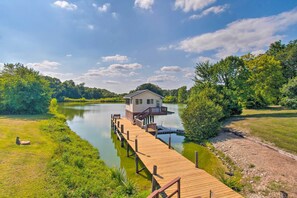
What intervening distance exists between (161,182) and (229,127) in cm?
1512

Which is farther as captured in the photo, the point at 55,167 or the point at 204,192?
the point at 55,167

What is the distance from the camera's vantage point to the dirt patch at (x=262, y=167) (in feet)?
28.2

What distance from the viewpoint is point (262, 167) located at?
34.8 feet

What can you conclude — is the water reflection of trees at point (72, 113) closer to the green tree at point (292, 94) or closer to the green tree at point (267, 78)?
the green tree at point (292, 94)

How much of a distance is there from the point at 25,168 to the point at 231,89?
90.1ft

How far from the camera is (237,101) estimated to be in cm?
2750

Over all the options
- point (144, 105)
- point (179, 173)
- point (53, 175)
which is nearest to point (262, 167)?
point (179, 173)

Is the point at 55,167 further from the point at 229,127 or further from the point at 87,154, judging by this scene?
the point at 229,127

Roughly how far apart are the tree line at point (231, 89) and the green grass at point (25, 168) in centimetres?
1407

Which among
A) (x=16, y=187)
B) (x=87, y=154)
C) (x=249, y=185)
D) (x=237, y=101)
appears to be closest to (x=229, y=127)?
(x=237, y=101)

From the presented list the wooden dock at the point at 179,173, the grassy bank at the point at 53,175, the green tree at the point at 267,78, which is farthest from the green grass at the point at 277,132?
the green tree at the point at 267,78

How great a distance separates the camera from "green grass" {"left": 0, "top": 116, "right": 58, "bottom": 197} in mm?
7391

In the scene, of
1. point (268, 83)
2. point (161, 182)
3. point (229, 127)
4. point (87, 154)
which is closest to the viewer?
point (161, 182)

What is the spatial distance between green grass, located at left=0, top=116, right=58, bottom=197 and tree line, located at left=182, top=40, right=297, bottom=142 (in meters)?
14.1
